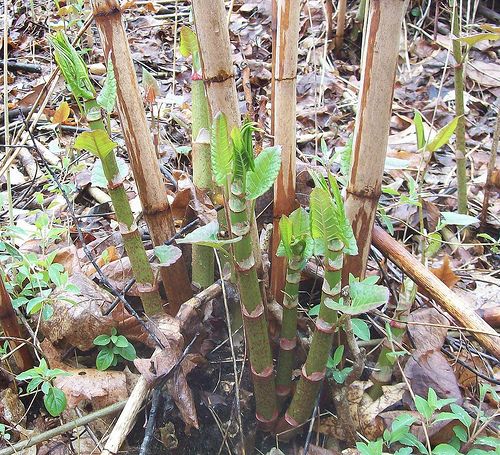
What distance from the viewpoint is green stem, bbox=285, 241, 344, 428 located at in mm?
761

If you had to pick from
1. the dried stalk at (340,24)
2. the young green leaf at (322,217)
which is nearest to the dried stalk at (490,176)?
the young green leaf at (322,217)

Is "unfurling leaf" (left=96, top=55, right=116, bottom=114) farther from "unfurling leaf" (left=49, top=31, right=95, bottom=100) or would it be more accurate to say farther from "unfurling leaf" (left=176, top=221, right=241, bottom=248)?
"unfurling leaf" (left=176, top=221, right=241, bottom=248)

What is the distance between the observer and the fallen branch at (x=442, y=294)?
87 centimetres

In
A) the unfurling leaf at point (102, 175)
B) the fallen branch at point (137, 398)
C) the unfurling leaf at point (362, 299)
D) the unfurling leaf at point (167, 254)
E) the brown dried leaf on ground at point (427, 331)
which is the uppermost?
the unfurling leaf at point (102, 175)

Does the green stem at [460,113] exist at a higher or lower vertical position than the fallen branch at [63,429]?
higher

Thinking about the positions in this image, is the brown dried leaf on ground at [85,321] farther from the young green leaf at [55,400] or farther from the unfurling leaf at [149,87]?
the unfurling leaf at [149,87]

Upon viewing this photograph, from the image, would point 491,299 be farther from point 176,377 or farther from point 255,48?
point 255,48

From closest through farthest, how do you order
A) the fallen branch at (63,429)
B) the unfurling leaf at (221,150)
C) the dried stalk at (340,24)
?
the unfurling leaf at (221,150) < the fallen branch at (63,429) < the dried stalk at (340,24)

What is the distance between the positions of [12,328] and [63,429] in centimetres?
25

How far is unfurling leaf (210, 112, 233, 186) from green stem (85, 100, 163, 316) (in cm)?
27

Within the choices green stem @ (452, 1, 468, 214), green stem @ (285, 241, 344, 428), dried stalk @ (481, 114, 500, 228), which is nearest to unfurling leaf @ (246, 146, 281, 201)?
green stem @ (285, 241, 344, 428)

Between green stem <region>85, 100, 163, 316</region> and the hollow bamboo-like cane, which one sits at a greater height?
the hollow bamboo-like cane

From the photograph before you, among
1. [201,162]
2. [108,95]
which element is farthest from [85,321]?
[108,95]

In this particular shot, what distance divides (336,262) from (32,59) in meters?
2.75
